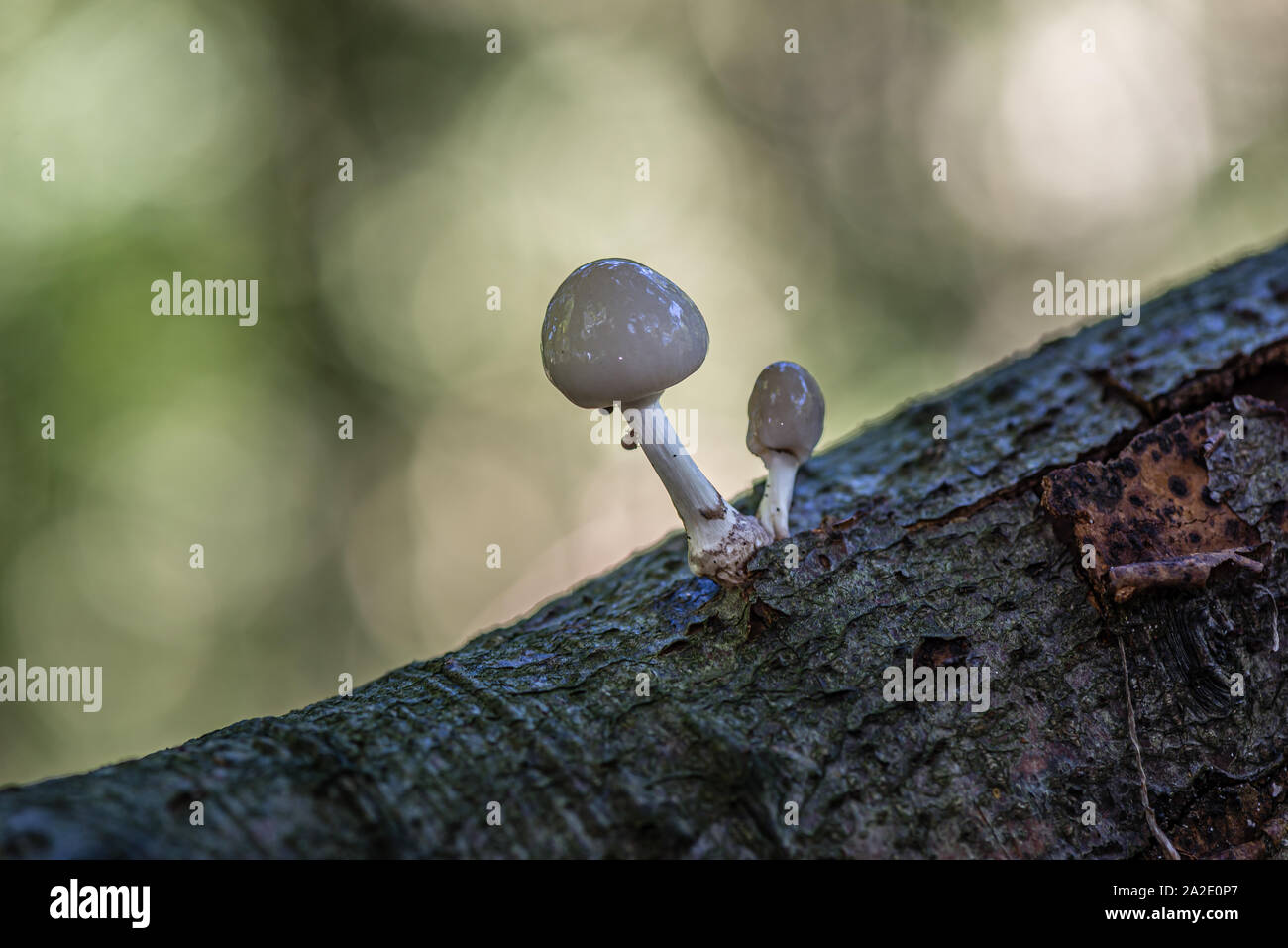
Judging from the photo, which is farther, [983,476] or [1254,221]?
[1254,221]

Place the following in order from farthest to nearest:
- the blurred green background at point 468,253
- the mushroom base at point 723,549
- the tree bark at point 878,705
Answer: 1. the blurred green background at point 468,253
2. the mushroom base at point 723,549
3. the tree bark at point 878,705

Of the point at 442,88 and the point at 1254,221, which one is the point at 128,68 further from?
the point at 1254,221

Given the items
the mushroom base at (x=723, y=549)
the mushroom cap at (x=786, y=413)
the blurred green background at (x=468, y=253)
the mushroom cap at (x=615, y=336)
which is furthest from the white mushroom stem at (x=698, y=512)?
the blurred green background at (x=468, y=253)

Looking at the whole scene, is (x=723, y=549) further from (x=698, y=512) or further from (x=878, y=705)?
(x=878, y=705)

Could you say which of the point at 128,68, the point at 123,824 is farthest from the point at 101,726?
the point at 123,824

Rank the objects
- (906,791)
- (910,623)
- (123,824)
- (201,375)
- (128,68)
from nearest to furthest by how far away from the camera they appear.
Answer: (123,824) < (906,791) < (910,623) < (128,68) < (201,375)

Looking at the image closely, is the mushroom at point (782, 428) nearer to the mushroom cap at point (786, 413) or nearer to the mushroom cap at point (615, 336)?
the mushroom cap at point (786, 413)

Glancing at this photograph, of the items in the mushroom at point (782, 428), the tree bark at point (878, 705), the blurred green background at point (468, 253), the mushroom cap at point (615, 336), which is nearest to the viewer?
the tree bark at point (878, 705)

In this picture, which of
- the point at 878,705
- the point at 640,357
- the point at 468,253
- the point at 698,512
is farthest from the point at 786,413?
the point at 468,253
